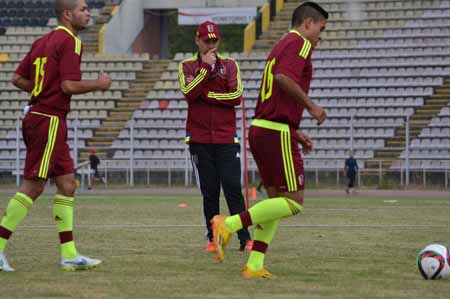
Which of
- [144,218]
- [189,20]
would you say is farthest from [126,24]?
[144,218]

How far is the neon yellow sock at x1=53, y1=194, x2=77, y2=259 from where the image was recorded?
8.91m

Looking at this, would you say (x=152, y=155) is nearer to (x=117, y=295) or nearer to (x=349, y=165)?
(x=349, y=165)

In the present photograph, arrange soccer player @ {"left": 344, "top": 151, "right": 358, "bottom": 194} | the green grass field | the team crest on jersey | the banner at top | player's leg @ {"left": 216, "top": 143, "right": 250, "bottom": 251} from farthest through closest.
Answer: the banner at top, soccer player @ {"left": 344, "top": 151, "right": 358, "bottom": 194}, player's leg @ {"left": 216, "top": 143, "right": 250, "bottom": 251}, the team crest on jersey, the green grass field

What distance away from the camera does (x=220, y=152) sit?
35.4 ft

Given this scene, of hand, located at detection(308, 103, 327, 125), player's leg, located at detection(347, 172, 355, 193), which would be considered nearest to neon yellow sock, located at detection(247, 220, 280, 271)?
hand, located at detection(308, 103, 327, 125)

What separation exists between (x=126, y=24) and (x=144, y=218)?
2473cm

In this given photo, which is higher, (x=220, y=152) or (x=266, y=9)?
(x=266, y=9)

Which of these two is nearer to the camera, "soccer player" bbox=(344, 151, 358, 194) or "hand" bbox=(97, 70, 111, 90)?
"hand" bbox=(97, 70, 111, 90)

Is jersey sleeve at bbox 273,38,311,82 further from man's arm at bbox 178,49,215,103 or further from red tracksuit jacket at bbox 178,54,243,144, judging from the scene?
red tracksuit jacket at bbox 178,54,243,144

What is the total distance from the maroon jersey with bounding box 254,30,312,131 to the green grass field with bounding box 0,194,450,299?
4.00 ft

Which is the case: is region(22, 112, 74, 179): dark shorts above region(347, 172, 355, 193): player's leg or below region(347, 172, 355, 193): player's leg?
above

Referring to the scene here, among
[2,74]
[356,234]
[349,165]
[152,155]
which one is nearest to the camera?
[356,234]

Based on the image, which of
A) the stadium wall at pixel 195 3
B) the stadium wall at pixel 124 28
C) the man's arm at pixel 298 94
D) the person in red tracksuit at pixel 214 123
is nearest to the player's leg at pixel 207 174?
the person in red tracksuit at pixel 214 123

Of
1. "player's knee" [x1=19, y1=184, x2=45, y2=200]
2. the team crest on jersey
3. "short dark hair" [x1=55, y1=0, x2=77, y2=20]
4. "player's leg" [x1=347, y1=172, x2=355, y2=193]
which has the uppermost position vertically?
"short dark hair" [x1=55, y1=0, x2=77, y2=20]
